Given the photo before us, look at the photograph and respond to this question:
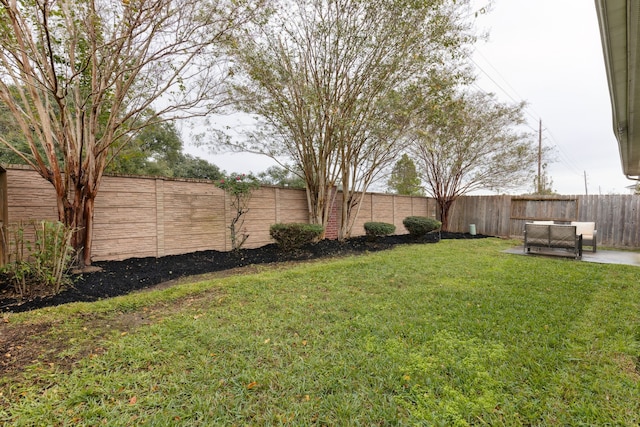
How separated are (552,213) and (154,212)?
42.7 feet

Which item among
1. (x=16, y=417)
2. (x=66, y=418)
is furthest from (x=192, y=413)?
(x=16, y=417)

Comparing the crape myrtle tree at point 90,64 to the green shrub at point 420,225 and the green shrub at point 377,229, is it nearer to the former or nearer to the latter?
the green shrub at point 377,229

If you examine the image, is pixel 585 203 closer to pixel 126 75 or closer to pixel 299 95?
pixel 299 95

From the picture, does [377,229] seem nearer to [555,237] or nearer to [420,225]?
[420,225]

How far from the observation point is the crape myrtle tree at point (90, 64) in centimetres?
345

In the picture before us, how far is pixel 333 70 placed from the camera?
21.6 ft

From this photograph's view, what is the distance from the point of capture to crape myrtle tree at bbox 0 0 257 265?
3451 millimetres

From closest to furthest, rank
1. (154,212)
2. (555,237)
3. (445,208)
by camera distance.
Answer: (154,212)
(555,237)
(445,208)

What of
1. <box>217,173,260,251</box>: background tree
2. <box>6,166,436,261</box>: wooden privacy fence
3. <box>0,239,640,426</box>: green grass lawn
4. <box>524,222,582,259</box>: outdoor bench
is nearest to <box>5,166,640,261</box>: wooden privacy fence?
<box>6,166,436,261</box>: wooden privacy fence

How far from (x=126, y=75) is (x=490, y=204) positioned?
13.1 m

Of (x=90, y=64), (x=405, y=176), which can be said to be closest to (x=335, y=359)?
(x=90, y=64)

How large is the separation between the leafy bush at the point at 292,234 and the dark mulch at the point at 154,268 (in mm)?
231

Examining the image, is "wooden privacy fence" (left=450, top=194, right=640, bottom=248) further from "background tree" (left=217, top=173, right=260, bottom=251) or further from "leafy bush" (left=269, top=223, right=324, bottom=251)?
"background tree" (left=217, top=173, right=260, bottom=251)

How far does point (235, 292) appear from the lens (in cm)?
374
